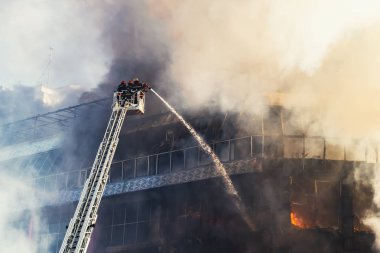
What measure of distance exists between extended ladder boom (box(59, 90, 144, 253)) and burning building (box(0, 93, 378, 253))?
832 centimetres

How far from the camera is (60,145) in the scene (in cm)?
3091

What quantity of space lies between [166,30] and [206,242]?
31.2 ft

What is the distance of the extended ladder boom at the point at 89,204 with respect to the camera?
47.9ft

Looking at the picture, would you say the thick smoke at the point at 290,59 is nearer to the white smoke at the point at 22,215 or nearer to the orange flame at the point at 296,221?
the orange flame at the point at 296,221

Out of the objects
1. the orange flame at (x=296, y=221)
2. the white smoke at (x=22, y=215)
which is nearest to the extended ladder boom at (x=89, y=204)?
the orange flame at (x=296, y=221)

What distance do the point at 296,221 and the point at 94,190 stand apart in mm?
9816

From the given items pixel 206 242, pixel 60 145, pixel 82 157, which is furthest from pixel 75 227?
pixel 60 145

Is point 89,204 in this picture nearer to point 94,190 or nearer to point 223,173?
point 94,190

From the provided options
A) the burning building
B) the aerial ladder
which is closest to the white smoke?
the burning building

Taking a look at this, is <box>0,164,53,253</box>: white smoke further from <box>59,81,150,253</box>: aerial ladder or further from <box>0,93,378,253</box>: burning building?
<box>59,81,150,253</box>: aerial ladder

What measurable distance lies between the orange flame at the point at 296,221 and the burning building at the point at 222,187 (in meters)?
0.04

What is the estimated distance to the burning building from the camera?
74.1 ft

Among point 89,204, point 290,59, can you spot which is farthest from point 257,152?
point 89,204

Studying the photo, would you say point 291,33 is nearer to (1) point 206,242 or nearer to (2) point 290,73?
(2) point 290,73
